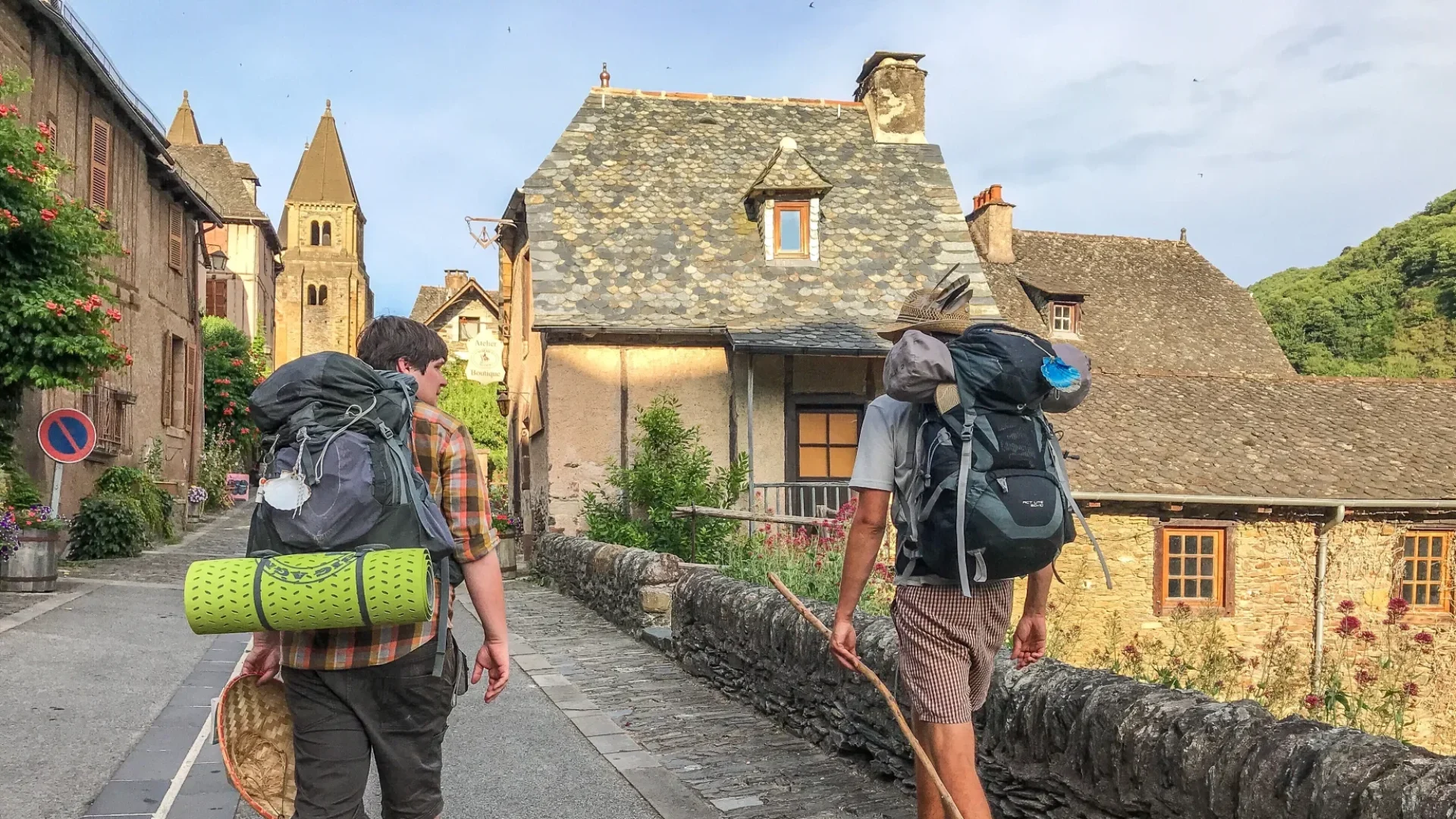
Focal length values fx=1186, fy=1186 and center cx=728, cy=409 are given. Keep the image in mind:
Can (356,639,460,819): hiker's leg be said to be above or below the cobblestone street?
above

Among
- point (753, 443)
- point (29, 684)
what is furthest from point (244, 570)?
point (753, 443)

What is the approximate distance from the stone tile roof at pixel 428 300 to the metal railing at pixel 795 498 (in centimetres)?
4363

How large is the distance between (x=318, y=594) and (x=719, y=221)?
14.5 m

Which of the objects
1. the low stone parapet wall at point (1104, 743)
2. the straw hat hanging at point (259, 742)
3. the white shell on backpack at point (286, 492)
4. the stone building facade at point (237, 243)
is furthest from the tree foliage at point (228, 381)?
the white shell on backpack at point (286, 492)

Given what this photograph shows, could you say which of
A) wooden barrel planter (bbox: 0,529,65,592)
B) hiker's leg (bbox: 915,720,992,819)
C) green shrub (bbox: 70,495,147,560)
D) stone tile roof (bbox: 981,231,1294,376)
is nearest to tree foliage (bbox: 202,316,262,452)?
green shrub (bbox: 70,495,147,560)

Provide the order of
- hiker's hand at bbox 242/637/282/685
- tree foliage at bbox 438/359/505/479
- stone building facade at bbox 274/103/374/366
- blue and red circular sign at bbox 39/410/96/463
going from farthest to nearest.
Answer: stone building facade at bbox 274/103/374/366 → tree foliage at bbox 438/359/505/479 → blue and red circular sign at bbox 39/410/96/463 → hiker's hand at bbox 242/637/282/685

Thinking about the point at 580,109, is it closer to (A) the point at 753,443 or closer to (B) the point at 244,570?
(A) the point at 753,443

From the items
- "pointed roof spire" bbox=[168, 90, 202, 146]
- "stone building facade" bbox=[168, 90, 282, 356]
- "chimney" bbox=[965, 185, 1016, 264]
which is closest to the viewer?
"chimney" bbox=[965, 185, 1016, 264]

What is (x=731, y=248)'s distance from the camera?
1638 cm

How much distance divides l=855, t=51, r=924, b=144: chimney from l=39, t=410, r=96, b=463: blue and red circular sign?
11959mm

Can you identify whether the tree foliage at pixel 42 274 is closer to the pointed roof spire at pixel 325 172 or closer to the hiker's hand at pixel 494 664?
the hiker's hand at pixel 494 664

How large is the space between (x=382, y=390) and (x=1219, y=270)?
95.1ft

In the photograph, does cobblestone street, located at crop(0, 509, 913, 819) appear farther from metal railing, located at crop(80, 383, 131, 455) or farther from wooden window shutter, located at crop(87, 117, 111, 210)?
wooden window shutter, located at crop(87, 117, 111, 210)

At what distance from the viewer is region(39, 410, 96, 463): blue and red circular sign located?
1141 cm
